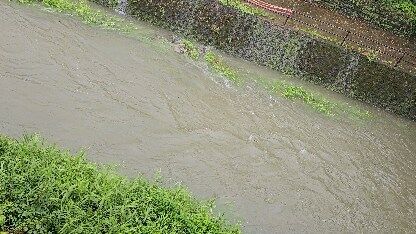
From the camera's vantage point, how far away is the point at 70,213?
774cm

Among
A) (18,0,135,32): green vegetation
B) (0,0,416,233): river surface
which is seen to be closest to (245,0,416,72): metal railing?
(0,0,416,233): river surface

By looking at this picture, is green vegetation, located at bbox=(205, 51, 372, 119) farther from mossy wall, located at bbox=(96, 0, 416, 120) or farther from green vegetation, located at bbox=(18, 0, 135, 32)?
green vegetation, located at bbox=(18, 0, 135, 32)

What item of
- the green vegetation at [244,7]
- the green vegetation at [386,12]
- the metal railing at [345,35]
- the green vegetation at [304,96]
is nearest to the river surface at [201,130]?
the green vegetation at [304,96]

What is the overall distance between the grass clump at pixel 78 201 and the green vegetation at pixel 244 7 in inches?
328

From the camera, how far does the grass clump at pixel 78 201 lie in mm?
7570

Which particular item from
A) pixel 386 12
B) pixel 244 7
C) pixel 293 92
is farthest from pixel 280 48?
pixel 386 12

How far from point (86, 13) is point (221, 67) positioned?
13.9 ft

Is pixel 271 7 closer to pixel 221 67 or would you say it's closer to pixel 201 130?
pixel 221 67

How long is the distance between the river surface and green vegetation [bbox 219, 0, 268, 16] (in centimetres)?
188

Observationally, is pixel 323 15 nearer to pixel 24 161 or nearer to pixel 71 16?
pixel 71 16

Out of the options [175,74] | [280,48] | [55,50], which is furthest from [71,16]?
[280,48]

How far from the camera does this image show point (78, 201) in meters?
8.00

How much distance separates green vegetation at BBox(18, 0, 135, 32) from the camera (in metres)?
15.1

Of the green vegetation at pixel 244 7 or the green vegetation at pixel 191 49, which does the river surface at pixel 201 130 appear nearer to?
the green vegetation at pixel 191 49
